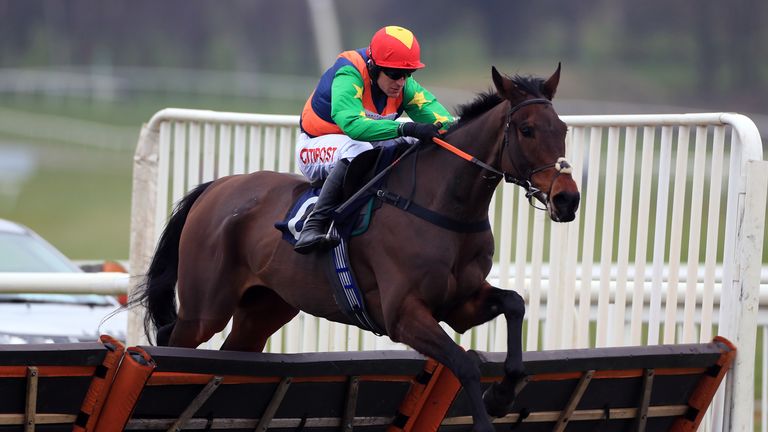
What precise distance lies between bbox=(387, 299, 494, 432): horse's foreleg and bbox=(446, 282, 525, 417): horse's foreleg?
0.54 ft

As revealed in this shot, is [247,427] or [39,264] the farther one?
[39,264]

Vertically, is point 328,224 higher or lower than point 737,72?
lower

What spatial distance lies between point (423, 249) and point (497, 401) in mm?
748

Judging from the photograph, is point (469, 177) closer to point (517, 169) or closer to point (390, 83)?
point (517, 169)

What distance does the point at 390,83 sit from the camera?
5.61m

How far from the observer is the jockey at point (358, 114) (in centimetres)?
541

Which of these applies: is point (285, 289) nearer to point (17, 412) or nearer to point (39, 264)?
point (17, 412)

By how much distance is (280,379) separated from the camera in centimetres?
525

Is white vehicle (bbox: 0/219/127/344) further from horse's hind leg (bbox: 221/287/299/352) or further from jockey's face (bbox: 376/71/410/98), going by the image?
jockey's face (bbox: 376/71/410/98)

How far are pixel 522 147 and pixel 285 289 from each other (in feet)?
5.02

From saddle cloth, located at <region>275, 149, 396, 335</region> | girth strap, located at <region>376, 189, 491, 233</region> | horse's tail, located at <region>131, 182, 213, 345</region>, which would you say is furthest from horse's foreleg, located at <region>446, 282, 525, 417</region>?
horse's tail, located at <region>131, 182, 213, 345</region>

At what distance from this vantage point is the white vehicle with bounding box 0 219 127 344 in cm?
787

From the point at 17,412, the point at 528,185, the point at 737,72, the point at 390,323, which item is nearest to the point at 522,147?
the point at 528,185

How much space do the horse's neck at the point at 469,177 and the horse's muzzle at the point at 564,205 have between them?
1.76 feet
